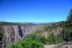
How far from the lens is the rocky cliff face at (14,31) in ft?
12.6

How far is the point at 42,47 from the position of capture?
372 centimetres

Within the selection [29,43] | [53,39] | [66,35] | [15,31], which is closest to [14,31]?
[15,31]

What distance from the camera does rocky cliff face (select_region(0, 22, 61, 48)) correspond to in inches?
151

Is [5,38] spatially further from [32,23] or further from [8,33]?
[32,23]

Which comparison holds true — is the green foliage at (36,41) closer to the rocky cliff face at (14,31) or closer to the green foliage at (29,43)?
the green foliage at (29,43)

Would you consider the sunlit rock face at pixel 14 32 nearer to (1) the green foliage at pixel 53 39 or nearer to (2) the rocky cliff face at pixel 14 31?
(2) the rocky cliff face at pixel 14 31

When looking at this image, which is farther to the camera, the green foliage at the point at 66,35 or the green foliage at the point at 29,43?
the green foliage at the point at 66,35

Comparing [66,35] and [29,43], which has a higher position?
[66,35]

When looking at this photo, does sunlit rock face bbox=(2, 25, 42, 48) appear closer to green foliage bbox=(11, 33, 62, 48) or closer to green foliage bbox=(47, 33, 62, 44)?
green foliage bbox=(11, 33, 62, 48)

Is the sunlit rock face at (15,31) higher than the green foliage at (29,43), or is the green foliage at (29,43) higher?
the sunlit rock face at (15,31)

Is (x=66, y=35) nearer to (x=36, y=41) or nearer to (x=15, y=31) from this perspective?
(x=36, y=41)

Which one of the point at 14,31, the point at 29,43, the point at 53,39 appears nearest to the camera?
the point at 29,43

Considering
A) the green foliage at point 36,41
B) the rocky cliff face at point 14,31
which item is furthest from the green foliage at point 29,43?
the rocky cliff face at point 14,31

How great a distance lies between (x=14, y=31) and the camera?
4.00m
